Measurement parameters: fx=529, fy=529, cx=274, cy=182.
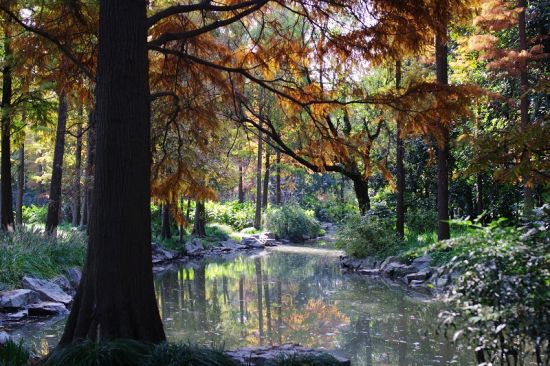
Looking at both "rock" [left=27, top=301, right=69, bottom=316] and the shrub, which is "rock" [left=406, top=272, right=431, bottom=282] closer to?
"rock" [left=27, top=301, right=69, bottom=316]

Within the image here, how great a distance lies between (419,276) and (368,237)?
3593 mm

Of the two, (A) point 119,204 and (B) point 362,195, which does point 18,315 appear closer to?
(A) point 119,204

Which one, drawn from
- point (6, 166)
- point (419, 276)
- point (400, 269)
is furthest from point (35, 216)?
point (419, 276)

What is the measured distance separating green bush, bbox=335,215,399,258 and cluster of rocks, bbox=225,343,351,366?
9.97 metres

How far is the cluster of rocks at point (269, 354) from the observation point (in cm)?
473

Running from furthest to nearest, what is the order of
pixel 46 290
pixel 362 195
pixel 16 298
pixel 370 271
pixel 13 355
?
1. pixel 362 195
2. pixel 370 271
3. pixel 46 290
4. pixel 16 298
5. pixel 13 355

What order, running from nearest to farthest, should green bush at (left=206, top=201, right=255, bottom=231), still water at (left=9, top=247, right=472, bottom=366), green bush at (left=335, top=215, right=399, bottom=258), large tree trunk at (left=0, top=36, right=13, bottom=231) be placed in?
still water at (left=9, top=247, right=472, bottom=366) < large tree trunk at (left=0, top=36, right=13, bottom=231) < green bush at (left=335, top=215, right=399, bottom=258) < green bush at (left=206, top=201, right=255, bottom=231)

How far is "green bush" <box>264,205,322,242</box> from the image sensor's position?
2614 cm

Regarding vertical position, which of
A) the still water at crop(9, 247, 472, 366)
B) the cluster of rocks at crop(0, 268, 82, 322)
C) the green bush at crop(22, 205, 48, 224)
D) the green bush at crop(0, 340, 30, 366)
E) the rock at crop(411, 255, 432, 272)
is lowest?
the still water at crop(9, 247, 472, 366)

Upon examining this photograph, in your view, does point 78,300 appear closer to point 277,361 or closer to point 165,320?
point 277,361

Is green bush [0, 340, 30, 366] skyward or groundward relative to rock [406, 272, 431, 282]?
skyward

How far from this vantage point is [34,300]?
9.15 metres

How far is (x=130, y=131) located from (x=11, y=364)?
218 centimetres

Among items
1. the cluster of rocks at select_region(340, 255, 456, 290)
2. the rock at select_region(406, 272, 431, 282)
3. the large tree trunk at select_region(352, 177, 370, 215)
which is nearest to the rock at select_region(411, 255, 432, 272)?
the cluster of rocks at select_region(340, 255, 456, 290)
